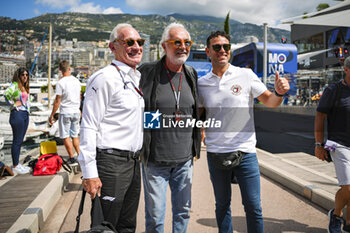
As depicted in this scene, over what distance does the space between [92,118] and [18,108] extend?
4.04 metres

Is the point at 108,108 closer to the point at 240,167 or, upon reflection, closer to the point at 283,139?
the point at 240,167

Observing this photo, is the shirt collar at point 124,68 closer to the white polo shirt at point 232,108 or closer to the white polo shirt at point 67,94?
the white polo shirt at point 232,108

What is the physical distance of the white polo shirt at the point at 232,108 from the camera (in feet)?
8.56

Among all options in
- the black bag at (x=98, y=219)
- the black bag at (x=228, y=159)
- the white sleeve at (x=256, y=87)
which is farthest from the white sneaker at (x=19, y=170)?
the white sleeve at (x=256, y=87)

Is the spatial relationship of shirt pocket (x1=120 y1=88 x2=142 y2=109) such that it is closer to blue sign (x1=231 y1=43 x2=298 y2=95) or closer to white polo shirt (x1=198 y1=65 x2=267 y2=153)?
white polo shirt (x1=198 y1=65 x2=267 y2=153)

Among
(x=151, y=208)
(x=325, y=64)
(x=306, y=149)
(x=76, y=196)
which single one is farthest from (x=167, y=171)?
(x=325, y=64)

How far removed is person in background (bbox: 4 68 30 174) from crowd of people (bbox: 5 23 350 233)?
3.81m

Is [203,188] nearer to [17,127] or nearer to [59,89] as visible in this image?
[59,89]

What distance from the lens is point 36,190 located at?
14.9ft

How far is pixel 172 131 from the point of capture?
2.40 meters

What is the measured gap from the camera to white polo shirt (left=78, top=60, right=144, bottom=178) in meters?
2.01

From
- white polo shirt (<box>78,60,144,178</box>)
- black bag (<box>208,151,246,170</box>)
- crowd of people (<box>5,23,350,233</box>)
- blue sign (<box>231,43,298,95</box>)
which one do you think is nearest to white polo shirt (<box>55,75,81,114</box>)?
crowd of people (<box>5,23,350,233</box>)

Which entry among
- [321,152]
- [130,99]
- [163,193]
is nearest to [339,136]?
[321,152]

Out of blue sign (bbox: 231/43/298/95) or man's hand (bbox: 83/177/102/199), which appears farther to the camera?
blue sign (bbox: 231/43/298/95)
